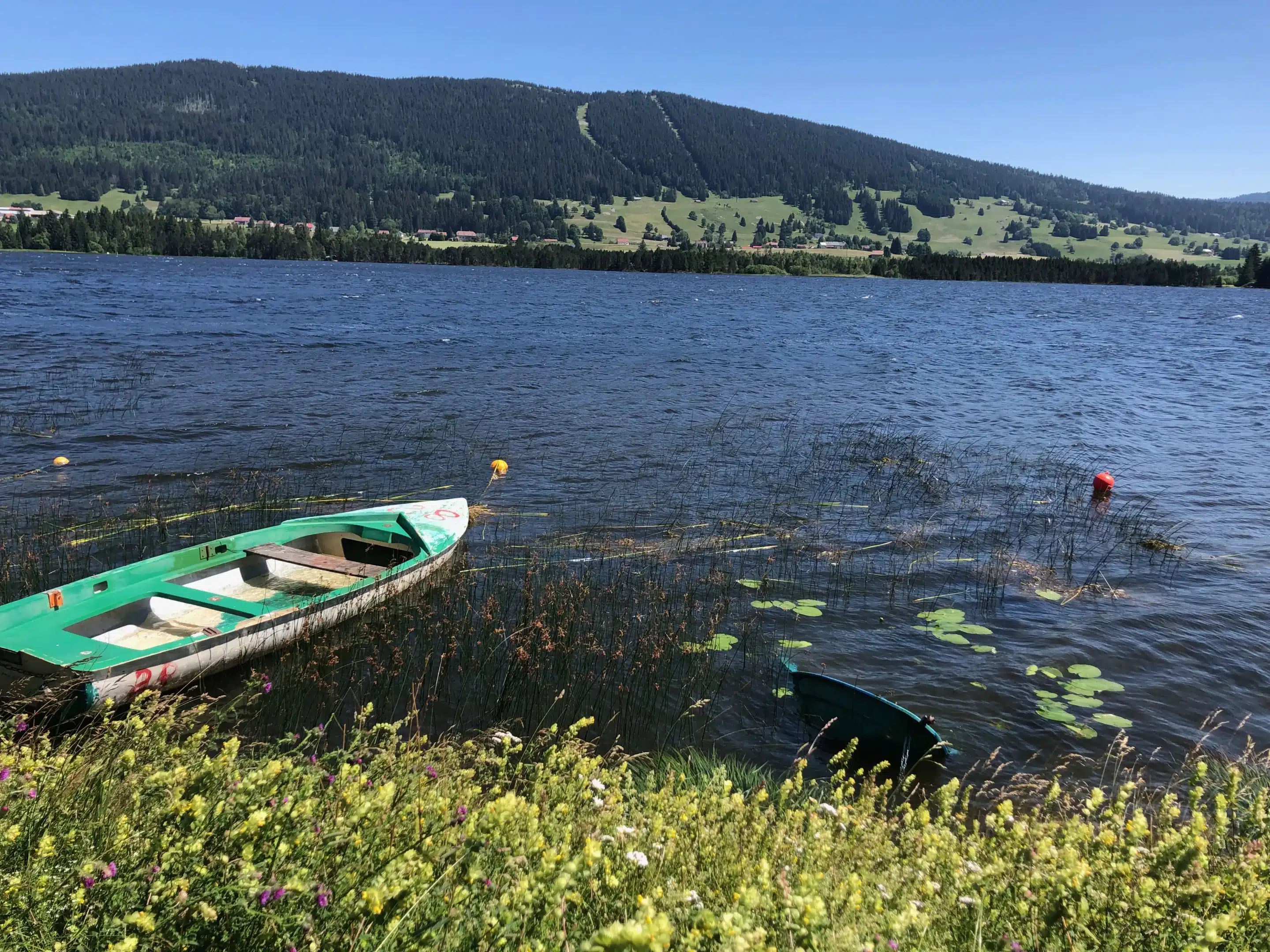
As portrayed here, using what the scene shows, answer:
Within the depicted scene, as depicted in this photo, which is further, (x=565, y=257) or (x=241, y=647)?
(x=565, y=257)

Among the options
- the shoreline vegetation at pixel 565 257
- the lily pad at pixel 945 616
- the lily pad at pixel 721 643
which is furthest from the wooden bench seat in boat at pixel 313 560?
the shoreline vegetation at pixel 565 257

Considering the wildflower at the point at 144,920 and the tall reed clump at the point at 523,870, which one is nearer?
the wildflower at the point at 144,920

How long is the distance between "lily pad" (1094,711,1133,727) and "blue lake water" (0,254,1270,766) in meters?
0.22

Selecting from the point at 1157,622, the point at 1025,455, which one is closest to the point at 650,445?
the point at 1025,455

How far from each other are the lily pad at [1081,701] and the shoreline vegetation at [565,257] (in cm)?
16046

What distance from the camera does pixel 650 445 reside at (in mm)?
24125

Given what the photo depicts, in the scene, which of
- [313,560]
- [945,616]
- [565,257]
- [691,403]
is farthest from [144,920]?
[565,257]

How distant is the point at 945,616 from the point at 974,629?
0.53 meters

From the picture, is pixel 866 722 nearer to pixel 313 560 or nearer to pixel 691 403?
pixel 313 560

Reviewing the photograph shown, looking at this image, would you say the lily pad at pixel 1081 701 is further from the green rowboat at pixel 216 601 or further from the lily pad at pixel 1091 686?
the green rowboat at pixel 216 601

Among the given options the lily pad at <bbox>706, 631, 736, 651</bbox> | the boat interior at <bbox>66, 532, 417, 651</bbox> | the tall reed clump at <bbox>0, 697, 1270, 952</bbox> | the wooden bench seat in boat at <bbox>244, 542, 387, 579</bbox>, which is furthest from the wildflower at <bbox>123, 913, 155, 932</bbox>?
the wooden bench seat in boat at <bbox>244, 542, 387, 579</bbox>

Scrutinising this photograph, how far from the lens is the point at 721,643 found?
39.7ft

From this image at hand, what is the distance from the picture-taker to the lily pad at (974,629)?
12969mm

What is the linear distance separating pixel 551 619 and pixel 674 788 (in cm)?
475
